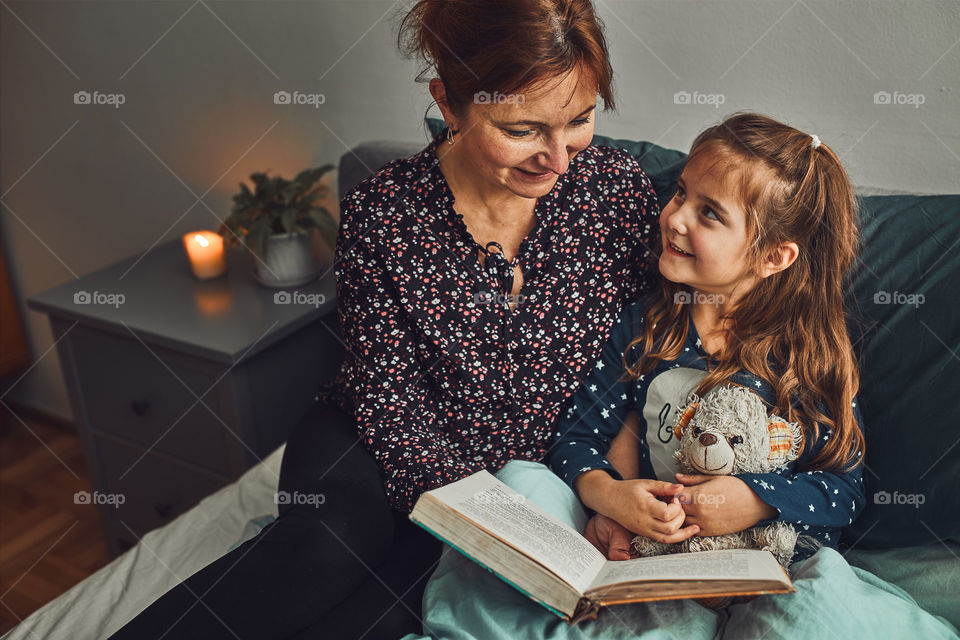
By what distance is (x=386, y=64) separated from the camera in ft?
5.66

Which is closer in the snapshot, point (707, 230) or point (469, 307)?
point (707, 230)

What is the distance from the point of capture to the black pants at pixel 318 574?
94cm

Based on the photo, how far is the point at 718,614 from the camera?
3.11 ft

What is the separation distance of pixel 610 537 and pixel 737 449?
22 centimetres

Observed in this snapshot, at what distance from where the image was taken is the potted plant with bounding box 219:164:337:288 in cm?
173
